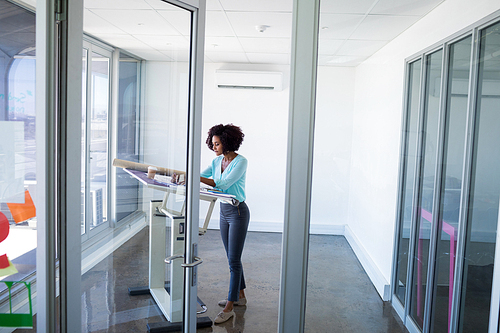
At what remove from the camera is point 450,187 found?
1.74 metres

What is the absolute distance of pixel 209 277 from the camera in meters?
3.77

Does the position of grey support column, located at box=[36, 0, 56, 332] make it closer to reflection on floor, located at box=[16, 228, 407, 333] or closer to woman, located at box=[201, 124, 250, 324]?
reflection on floor, located at box=[16, 228, 407, 333]

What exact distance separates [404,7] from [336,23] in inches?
11.5

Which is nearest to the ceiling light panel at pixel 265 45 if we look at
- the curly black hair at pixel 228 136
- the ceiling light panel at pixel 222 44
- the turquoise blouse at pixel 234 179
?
the ceiling light panel at pixel 222 44

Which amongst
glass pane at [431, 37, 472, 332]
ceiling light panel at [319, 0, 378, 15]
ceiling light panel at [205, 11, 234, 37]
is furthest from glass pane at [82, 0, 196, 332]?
ceiling light panel at [205, 11, 234, 37]

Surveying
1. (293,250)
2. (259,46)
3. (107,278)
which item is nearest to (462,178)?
(293,250)

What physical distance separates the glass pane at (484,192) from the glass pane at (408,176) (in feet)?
0.83

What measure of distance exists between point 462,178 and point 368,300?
719 millimetres

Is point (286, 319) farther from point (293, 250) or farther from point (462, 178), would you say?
point (462, 178)

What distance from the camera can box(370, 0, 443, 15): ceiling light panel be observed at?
150 centimetres

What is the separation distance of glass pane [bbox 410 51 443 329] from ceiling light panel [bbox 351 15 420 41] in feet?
0.69

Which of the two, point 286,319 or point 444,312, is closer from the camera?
point 286,319

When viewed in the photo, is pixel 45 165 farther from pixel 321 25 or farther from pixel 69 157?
pixel 321 25

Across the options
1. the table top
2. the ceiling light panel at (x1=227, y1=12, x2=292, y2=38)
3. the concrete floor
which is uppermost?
the ceiling light panel at (x1=227, y1=12, x2=292, y2=38)
